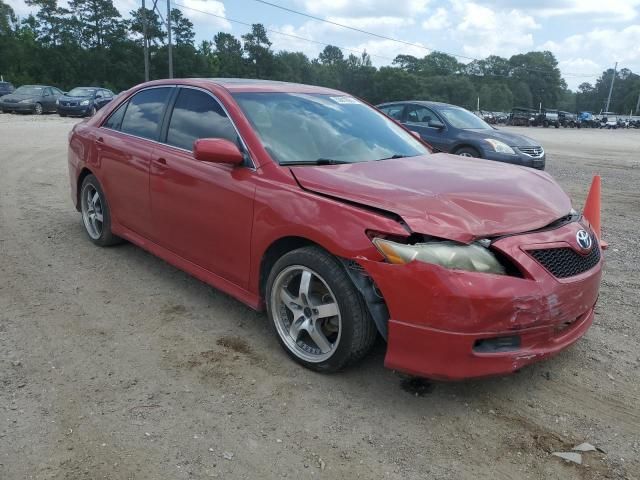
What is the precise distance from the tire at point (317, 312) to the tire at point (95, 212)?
2464 millimetres

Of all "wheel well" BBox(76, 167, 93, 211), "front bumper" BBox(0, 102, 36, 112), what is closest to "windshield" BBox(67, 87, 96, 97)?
"front bumper" BBox(0, 102, 36, 112)

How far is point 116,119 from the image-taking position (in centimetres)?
502

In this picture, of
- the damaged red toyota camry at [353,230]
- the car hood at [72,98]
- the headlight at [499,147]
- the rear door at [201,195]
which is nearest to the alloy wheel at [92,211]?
the damaged red toyota camry at [353,230]

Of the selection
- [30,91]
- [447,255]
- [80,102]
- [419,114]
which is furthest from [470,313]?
[30,91]

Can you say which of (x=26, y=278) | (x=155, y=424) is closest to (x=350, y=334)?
(x=155, y=424)

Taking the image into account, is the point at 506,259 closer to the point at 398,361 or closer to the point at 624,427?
the point at 398,361

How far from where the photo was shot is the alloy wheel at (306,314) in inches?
122

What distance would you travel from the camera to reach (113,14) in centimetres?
6994

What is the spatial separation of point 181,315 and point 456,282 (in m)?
2.12

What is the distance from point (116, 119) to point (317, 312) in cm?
304

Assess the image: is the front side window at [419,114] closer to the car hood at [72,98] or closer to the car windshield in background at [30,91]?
the car hood at [72,98]

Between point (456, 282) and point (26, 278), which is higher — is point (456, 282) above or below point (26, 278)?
above

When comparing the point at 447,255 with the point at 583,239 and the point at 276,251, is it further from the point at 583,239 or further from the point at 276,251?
the point at 276,251

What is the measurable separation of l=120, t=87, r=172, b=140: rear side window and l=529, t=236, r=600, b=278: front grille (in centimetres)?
302
